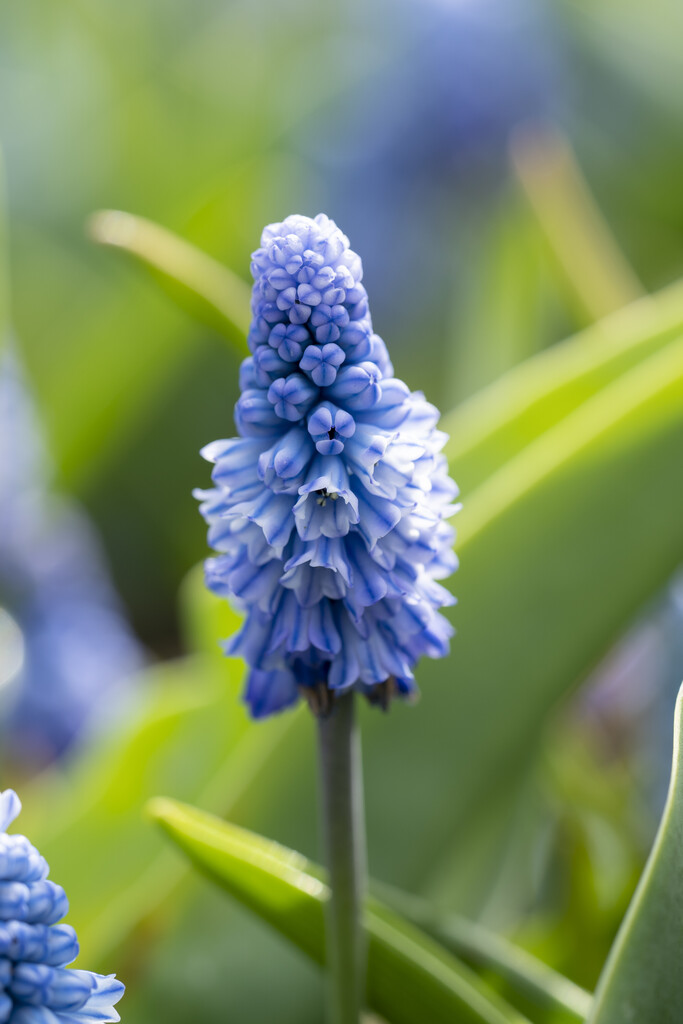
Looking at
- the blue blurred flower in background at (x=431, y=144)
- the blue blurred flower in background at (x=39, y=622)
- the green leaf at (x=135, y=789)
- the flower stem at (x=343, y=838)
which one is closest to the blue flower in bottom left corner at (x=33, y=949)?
the flower stem at (x=343, y=838)

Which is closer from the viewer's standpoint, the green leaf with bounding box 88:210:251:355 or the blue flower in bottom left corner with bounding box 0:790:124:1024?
the blue flower in bottom left corner with bounding box 0:790:124:1024

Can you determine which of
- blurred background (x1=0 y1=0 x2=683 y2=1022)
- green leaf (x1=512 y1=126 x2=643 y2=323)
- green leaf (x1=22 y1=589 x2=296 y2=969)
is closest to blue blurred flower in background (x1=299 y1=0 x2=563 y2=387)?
blurred background (x1=0 y1=0 x2=683 y2=1022)

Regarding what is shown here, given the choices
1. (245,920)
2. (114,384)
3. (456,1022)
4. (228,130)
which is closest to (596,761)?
(245,920)

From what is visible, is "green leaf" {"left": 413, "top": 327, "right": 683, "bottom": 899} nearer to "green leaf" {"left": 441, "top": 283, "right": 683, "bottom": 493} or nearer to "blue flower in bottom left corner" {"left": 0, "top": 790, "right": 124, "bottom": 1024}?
"green leaf" {"left": 441, "top": 283, "right": 683, "bottom": 493}

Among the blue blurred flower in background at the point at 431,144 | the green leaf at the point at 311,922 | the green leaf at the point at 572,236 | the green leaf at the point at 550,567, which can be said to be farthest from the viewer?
the blue blurred flower in background at the point at 431,144

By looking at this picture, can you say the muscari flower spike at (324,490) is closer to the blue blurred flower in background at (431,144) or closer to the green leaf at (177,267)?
the green leaf at (177,267)

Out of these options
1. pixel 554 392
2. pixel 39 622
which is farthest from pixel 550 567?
pixel 39 622
